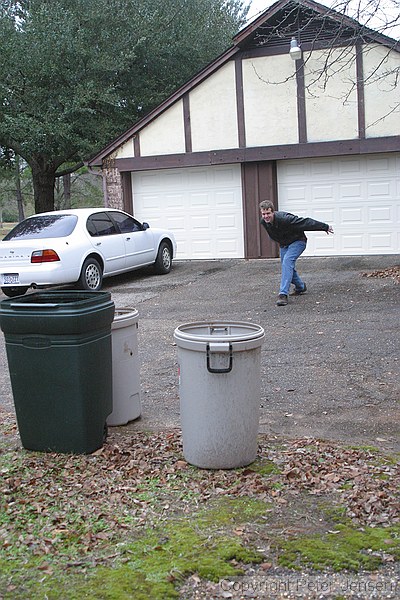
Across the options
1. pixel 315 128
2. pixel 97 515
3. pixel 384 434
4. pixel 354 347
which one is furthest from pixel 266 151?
pixel 97 515

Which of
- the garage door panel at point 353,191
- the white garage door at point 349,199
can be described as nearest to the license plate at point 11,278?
the white garage door at point 349,199

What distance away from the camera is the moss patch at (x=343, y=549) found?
12.2 ft

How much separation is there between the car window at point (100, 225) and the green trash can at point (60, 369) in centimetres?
852

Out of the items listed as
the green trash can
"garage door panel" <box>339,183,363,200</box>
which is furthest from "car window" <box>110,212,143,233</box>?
the green trash can

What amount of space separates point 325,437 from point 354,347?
2.98m

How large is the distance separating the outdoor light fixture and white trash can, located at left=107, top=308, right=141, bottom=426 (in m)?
11.7

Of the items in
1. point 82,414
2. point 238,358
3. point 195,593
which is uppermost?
point 238,358

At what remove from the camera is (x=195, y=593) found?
3.50 m

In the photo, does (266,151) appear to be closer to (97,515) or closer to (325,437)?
(325,437)

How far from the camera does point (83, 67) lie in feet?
70.1

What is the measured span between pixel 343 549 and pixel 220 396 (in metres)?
1.38

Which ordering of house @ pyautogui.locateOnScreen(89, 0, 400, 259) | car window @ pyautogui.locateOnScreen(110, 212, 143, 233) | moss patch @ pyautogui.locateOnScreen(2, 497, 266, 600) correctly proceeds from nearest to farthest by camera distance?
moss patch @ pyautogui.locateOnScreen(2, 497, 266, 600)
car window @ pyautogui.locateOnScreen(110, 212, 143, 233)
house @ pyautogui.locateOnScreen(89, 0, 400, 259)

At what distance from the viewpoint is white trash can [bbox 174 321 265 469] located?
4898mm

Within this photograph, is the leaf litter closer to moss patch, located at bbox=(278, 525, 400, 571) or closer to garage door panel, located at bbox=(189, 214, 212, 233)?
moss patch, located at bbox=(278, 525, 400, 571)
